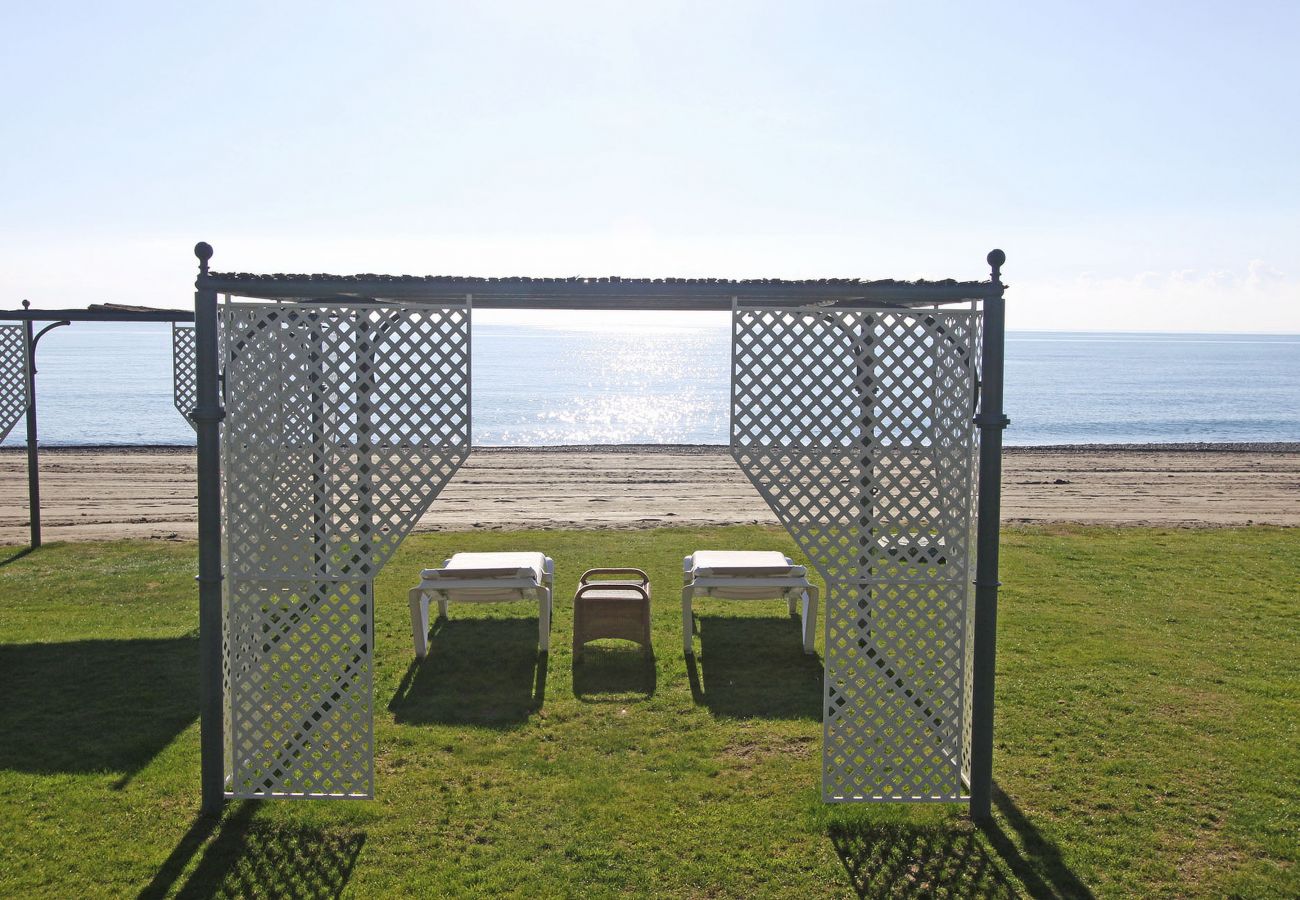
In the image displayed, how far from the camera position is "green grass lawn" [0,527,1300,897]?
14.8ft

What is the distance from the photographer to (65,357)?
105 meters

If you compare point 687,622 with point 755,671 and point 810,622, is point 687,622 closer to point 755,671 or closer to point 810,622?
point 755,671

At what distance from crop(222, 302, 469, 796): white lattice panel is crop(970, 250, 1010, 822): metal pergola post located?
9.28 feet

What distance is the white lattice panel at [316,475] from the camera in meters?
5.04

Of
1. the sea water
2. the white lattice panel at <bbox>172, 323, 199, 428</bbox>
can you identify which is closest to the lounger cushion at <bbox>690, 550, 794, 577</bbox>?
the white lattice panel at <bbox>172, 323, 199, 428</bbox>

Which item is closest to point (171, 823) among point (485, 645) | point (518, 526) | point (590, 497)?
point (485, 645)

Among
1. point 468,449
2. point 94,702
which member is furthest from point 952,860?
point 94,702

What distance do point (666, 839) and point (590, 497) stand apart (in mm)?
12874

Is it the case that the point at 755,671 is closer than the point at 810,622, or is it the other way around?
the point at 755,671

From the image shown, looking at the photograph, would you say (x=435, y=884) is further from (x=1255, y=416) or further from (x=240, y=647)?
(x=1255, y=416)

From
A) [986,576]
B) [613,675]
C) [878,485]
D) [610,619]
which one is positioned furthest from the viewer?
[610,619]

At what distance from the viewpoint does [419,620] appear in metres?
7.56

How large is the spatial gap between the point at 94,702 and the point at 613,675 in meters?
3.76

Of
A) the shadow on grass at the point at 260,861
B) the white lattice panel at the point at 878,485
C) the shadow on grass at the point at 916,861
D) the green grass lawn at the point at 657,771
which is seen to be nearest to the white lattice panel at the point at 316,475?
the shadow on grass at the point at 260,861
